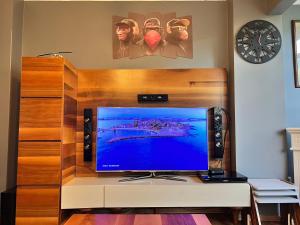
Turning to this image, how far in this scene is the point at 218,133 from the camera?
9.12ft

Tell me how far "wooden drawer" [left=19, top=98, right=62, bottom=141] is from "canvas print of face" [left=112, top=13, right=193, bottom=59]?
1011 mm

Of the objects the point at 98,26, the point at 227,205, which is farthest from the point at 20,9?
the point at 227,205

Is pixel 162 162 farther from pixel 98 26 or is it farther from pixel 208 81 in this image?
pixel 98 26

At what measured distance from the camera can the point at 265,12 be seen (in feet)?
9.37

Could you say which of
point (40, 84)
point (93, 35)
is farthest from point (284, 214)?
point (93, 35)

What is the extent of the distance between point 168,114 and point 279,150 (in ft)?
3.98

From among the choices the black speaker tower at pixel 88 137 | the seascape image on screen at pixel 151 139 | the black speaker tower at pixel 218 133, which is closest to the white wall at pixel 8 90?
the black speaker tower at pixel 88 137

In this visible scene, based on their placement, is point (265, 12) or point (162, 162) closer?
point (162, 162)

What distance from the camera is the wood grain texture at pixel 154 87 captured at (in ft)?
9.34

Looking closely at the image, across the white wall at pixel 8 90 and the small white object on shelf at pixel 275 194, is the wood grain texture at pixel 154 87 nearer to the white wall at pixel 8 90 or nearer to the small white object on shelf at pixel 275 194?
the small white object on shelf at pixel 275 194

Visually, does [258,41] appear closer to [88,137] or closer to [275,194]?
[275,194]

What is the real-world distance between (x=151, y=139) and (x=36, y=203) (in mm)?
1176

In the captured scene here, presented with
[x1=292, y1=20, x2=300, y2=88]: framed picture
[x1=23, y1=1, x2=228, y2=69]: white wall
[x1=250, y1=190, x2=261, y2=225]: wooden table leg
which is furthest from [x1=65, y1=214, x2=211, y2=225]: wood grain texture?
[x1=292, y1=20, x2=300, y2=88]: framed picture

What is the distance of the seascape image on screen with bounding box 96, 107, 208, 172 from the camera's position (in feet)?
8.68
